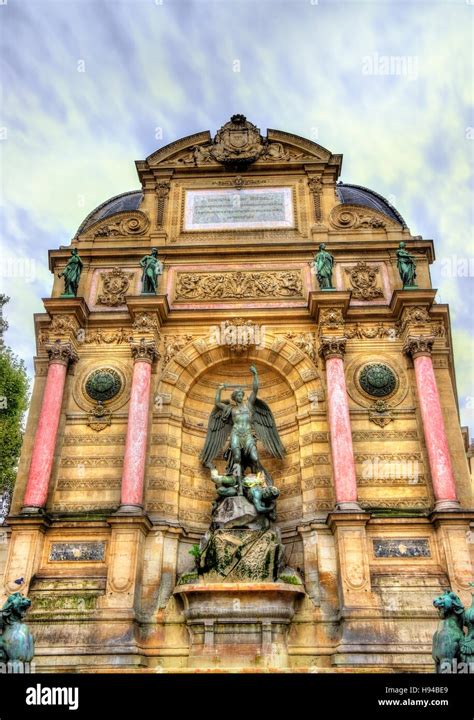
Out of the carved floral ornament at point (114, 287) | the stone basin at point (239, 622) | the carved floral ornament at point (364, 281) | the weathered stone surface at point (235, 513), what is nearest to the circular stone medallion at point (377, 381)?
the carved floral ornament at point (364, 281)

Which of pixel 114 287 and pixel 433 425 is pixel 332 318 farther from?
pixel 114 287

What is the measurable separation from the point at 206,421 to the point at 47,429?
14.0 feet

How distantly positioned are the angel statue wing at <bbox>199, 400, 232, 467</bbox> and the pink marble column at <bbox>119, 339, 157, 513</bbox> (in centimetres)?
175

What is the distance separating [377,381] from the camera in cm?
1429

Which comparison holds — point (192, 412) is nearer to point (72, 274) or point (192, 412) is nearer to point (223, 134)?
point (72, 274)

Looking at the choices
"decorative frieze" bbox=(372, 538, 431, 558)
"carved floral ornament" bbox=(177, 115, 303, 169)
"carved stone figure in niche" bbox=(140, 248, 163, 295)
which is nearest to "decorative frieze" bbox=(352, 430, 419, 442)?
"decorative frieze" bbox=(372, 538, 431, 558)

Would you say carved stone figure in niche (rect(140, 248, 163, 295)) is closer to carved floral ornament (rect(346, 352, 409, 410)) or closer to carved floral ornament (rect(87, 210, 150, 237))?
carved floral ornament (rect(87, 210, 150, 237))

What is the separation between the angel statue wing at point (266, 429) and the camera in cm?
1447

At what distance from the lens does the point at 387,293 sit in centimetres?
1585

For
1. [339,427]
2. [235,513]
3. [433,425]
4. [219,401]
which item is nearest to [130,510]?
[235,513]

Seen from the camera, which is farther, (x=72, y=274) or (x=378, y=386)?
(x=72, y=274)

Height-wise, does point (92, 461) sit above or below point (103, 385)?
below

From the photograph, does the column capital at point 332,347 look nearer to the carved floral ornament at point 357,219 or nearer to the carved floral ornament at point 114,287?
the carved floral ornament at point 357,219
